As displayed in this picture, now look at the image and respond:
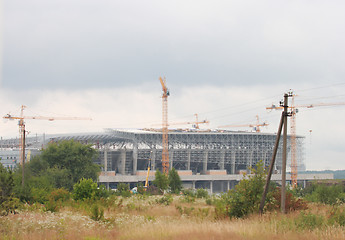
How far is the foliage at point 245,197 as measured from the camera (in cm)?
2444

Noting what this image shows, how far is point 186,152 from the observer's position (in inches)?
5915

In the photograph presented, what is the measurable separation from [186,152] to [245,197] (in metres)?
126

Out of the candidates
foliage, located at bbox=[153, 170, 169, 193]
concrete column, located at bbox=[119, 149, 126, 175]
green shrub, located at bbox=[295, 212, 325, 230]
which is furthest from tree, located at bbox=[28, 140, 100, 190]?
concrete column, located at bbox=[119, 149, 126, 175]

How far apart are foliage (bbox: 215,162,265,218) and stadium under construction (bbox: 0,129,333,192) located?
107m

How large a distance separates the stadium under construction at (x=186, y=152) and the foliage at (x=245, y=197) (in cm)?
10741

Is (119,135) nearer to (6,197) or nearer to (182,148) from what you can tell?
(182,148)

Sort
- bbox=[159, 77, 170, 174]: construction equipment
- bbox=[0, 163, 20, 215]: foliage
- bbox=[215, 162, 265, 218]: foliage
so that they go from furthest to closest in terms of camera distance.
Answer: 1. bbox=[159, 77, 170, 174]: construction equipment
2. bbox=[215, 162, 265, 218]: foliage
3. bbox=[0, 163, 20, 215]: foliage

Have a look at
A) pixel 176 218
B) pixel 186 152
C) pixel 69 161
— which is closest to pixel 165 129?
pixel 186 152

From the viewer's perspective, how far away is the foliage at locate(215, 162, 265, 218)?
2444cm

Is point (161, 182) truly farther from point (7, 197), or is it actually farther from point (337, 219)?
point (337, 219)

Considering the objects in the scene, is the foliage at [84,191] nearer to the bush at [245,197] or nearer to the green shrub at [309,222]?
the bush at [245,197]

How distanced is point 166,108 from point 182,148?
62.6 ft

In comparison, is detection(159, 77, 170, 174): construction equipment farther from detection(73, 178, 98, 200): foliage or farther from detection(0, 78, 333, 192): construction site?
detection(73, 178, 98, 200): foliage

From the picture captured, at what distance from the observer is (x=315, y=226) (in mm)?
18078
